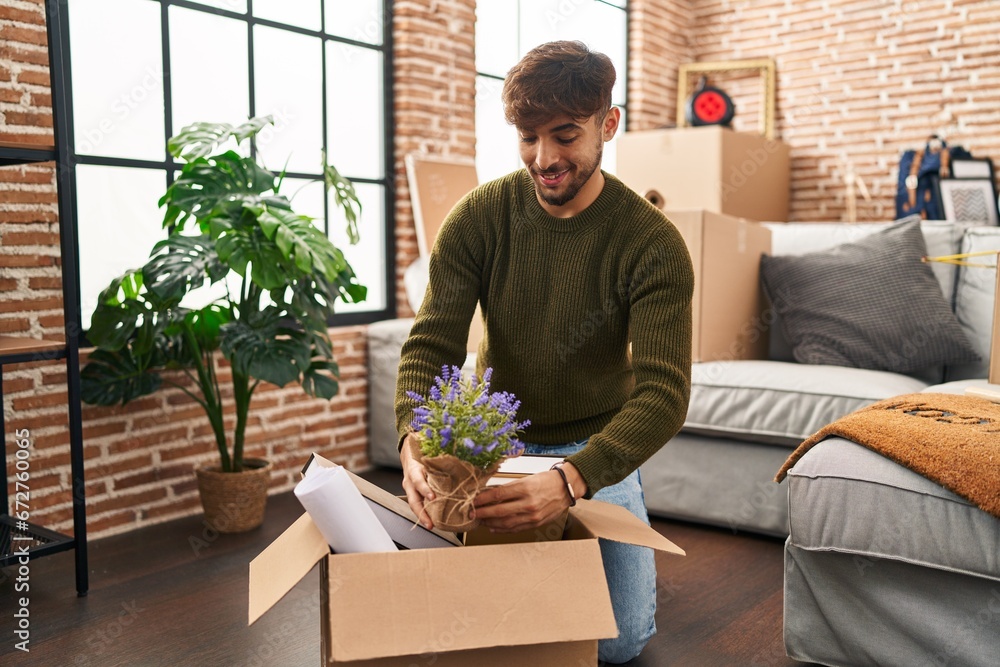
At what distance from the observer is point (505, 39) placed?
471cm

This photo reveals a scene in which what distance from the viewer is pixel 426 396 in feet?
5.63

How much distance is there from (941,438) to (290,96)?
2695 millimetres

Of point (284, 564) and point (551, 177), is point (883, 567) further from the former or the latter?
point (284, 564)

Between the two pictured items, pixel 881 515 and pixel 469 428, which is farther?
pixel 881 515

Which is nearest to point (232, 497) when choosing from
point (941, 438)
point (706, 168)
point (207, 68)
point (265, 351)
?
point (265, 351)

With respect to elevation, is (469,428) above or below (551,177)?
below

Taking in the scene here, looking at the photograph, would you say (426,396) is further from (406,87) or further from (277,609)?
(406,87)

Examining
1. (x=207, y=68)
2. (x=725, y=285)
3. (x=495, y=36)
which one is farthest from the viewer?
(x=495, y=36)

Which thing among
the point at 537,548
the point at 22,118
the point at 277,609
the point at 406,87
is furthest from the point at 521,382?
the point at 406,87

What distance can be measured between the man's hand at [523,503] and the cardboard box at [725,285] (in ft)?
5.49

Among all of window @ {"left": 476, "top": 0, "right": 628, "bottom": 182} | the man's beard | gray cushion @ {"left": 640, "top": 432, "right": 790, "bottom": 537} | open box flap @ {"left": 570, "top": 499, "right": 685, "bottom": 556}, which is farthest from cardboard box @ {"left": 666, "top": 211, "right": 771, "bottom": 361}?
open box flap @ {"left": 570, "top": 499, "right": 685, "bottom": 556}

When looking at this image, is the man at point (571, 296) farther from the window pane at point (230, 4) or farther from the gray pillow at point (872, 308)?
the window pane at point (230, 4)

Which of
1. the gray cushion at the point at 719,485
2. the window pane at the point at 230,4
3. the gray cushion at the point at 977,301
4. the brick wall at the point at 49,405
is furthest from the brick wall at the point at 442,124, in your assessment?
the gray cushion at the point at 977,301

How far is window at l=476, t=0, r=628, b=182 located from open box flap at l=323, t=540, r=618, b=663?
3.48 m
